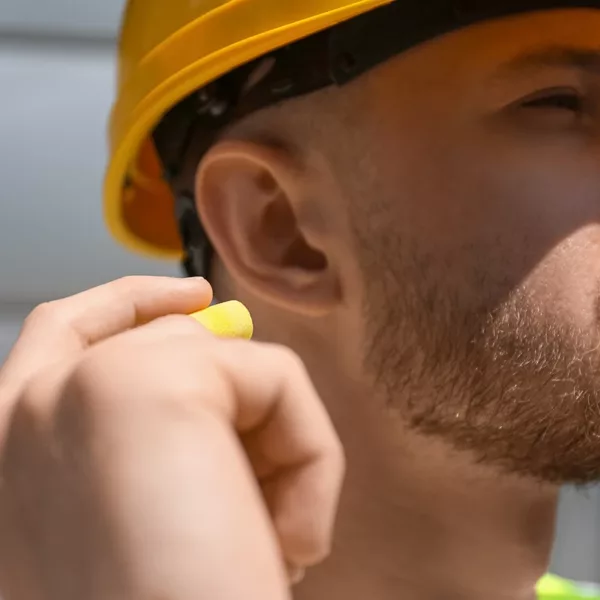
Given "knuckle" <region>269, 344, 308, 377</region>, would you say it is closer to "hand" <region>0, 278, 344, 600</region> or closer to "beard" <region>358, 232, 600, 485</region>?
"hand" <region>0, 278, 344, 600</region>

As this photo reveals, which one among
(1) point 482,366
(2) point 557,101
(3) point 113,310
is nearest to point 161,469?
(3) point 113,310

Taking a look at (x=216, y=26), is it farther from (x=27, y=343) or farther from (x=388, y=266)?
(x=27, y=343)

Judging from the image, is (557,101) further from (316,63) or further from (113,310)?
(113,310)

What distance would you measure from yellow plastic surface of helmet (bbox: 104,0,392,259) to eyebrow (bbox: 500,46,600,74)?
0.11m

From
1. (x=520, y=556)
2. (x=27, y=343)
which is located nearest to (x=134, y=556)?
(x=27, y=343)

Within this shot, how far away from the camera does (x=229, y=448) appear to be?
347mm

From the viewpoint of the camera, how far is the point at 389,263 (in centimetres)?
67

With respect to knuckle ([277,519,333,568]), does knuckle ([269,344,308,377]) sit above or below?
above

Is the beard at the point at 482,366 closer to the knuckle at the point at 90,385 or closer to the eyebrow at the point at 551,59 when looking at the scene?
the eyebrow at the point at 551,59

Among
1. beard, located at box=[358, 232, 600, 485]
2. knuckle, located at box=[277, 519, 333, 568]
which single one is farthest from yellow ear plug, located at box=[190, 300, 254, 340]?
beard, located at box=[358, 232, 600, 485]

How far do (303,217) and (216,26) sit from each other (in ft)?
0.57

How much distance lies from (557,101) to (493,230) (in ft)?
0.39

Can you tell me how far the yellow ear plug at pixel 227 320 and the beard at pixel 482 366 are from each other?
23 centimetres

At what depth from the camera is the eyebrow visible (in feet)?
2.11
